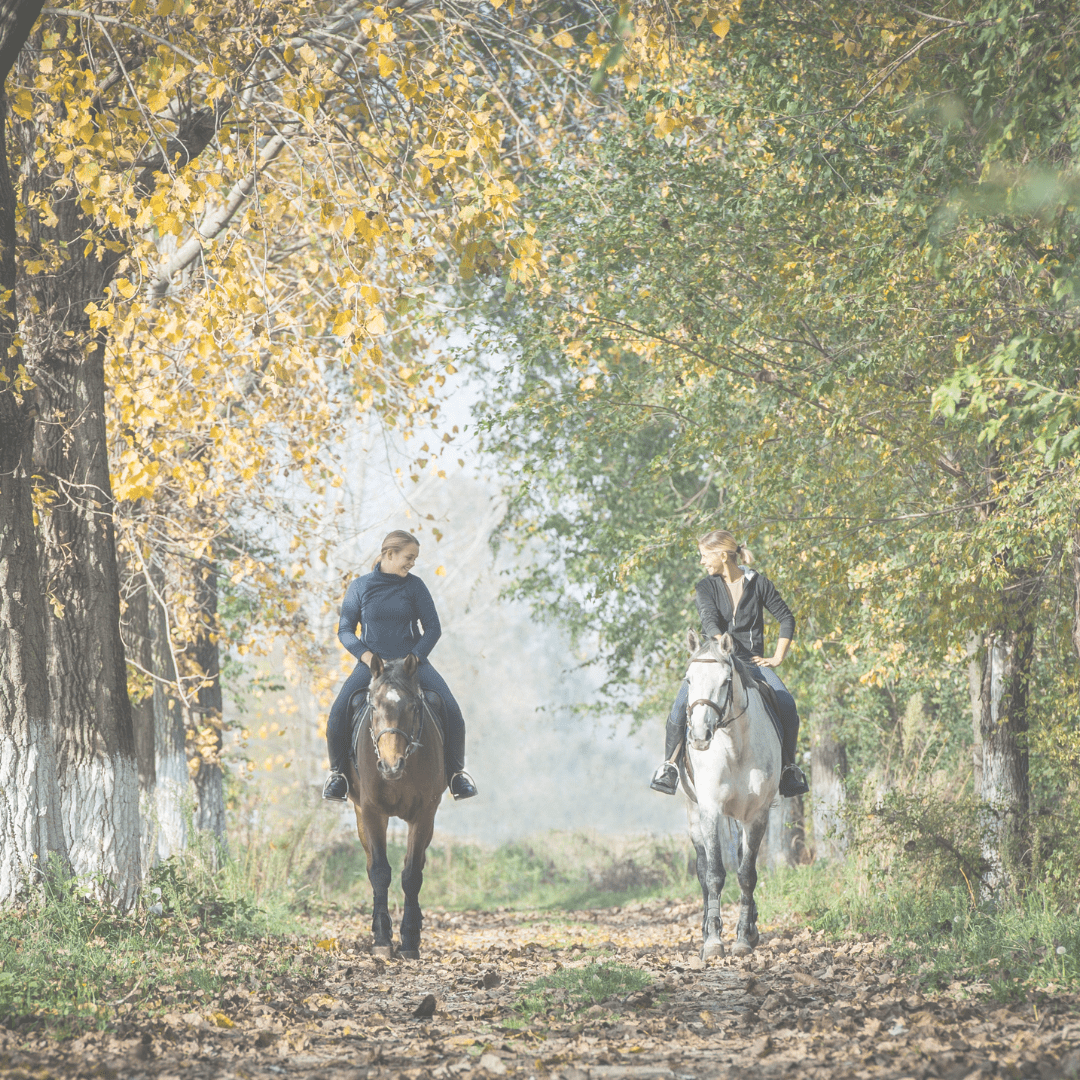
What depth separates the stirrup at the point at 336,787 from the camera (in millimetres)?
8711

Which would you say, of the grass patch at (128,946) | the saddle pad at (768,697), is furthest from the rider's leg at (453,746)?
the saddle pad at (768,697)

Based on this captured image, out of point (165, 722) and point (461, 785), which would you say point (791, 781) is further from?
point (165, 722)

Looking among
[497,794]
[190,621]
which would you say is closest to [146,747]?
[190,621]

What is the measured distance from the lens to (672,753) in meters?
8.89

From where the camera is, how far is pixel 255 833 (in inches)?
591

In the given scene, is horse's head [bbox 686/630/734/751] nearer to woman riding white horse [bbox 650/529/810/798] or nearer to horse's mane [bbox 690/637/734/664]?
horse's mane [bbox 690/637/734/664]

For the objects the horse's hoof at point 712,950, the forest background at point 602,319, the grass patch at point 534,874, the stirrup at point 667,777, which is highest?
the forest background at point 602,319

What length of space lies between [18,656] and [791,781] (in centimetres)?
570

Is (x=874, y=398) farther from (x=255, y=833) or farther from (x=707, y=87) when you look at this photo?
(x=255, y=833)

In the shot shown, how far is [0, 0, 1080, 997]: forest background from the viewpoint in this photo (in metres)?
7.74

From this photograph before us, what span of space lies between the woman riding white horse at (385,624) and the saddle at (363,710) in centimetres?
4

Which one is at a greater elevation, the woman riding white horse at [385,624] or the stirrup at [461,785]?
the woman riding white horse at [385,624]

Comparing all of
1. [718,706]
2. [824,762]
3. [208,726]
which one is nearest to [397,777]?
[718,706]

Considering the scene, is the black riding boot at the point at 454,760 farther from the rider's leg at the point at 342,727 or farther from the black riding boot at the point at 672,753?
the black riding boot at the point at 672,753
